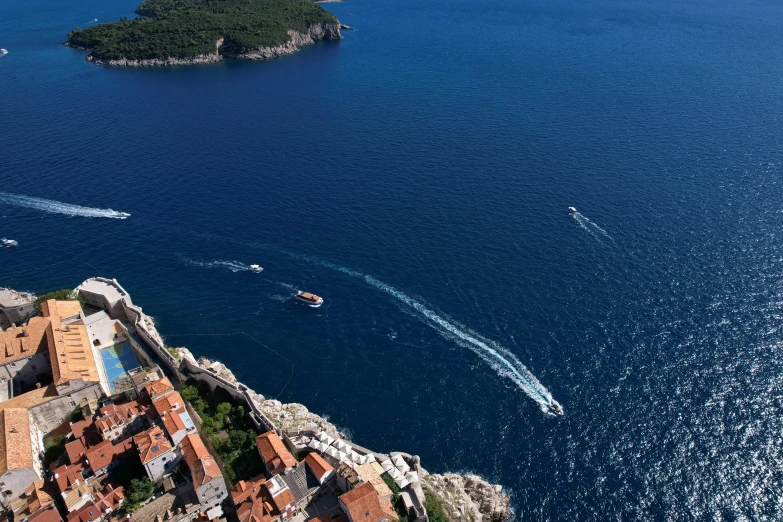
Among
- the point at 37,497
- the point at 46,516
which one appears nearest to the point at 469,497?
the point at 46,516

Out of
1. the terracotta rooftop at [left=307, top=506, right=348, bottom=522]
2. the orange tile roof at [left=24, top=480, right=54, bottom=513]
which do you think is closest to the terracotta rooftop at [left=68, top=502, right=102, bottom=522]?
the orange tile roof at [left=24, top=480, right=54, bottom=513]

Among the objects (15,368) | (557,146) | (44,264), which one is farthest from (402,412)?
(557,146)

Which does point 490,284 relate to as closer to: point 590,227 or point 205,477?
point 590,227

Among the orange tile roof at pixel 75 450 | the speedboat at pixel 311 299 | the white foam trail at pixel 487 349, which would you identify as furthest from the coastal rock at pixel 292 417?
the white foam trail at pixel 487 349

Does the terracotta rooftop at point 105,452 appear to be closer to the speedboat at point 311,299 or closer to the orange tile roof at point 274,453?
the orange tile roof at point 274,453

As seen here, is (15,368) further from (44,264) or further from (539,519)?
(539,519)

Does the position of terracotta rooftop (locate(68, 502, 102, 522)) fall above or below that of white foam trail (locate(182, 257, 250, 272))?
below

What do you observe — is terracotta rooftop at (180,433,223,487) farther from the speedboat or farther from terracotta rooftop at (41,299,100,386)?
the speedboat
